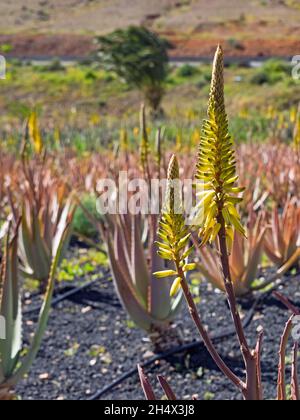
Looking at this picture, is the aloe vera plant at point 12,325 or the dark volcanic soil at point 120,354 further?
the dark volcanic soil at point 120,354

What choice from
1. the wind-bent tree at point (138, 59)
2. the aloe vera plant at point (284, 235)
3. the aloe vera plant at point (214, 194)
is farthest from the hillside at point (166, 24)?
the aloe vera plant at point (214, 194)

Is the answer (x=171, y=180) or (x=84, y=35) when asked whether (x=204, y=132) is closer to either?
(x=171, y=180)

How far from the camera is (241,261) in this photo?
11.4ft

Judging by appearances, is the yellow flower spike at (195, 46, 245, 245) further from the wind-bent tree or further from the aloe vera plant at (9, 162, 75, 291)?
the wind-bent tree

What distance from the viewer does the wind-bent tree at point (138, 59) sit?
30.7 metres

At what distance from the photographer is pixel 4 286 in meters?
2.32

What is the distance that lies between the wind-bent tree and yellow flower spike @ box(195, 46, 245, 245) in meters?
27.9

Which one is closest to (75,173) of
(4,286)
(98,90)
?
(4,286)

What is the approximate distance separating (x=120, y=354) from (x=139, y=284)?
38cm

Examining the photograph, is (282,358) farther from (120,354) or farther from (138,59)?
(138,59)

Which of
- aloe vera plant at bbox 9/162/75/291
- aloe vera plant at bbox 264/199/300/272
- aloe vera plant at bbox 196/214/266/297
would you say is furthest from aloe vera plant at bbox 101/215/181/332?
aloe vera plant at bbox 264/199/300/272

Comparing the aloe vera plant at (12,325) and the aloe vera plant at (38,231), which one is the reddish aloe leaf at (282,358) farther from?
the aloe vera plant at (38,231)

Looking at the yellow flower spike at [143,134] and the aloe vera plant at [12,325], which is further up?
the yellow flower spike at [143,134]

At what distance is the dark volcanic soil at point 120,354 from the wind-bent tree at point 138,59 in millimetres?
25251
